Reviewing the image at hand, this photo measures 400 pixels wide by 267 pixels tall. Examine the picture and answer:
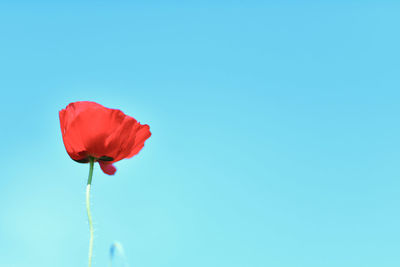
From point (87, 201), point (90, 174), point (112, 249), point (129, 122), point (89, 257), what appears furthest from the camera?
point (129, 122)

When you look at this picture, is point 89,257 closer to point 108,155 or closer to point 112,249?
point 112,249

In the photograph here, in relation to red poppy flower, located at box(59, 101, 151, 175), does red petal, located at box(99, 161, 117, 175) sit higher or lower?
lower

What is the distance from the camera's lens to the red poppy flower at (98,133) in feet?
3.83

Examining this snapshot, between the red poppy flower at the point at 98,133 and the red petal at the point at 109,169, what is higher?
the red poppy flower at the point at 98,133

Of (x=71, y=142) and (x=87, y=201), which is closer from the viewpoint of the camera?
(x=87, y=201)

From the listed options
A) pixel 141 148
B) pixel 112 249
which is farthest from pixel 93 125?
pixel 112 249

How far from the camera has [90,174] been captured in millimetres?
1084

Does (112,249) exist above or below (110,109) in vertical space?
below

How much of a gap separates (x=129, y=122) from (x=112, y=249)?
63 cm

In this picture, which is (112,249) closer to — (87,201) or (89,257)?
(89,257)

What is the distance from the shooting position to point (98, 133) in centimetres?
117

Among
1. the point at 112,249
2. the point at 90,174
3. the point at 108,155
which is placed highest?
the point at 108,155

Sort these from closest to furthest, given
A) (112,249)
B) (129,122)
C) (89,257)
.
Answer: (112,249) → (89,257) → (129,122)

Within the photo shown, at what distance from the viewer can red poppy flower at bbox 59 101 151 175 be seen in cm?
117
